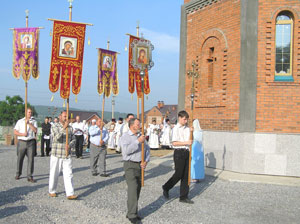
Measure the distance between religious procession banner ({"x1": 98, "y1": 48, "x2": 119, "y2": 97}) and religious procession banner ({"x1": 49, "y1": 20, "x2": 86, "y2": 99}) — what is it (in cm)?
309

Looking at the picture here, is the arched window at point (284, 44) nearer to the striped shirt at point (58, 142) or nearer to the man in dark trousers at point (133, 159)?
the man in dark trousers at point (133, 159)

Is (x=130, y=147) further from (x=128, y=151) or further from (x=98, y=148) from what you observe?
(x=98, y=148)

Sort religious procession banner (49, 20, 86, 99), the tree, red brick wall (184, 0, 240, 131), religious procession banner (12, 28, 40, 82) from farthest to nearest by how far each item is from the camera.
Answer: the tree → red brick wall (184, 0, 240, 131) → religious procession banner (12, 28, 40, 82) → religious procession banner (49, 20, 86, 99)

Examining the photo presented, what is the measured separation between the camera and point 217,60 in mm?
12156

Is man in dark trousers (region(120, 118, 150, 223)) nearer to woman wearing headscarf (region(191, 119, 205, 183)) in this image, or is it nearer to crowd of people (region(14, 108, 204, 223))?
crowd of people (region(14, 108, 204, 223))

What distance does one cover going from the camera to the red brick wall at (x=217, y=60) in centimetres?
1119

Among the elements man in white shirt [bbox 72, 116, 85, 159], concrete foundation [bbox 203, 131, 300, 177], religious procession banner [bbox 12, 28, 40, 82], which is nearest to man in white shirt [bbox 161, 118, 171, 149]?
man in white shirt [bbox 72, 116, 85, 159]

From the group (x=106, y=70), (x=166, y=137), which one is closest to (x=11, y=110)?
(x=166, y=137)

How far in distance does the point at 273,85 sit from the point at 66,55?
266 inches

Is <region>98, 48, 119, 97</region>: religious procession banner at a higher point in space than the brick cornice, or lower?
lower

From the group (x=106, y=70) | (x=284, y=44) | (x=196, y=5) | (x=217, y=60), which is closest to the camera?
(x=284, y=44)

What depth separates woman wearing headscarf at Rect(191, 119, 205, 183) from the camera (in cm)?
909

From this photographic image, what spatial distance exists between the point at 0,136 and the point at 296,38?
1101 inches

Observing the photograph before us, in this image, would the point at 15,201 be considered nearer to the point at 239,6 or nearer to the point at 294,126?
the point at 294,126
